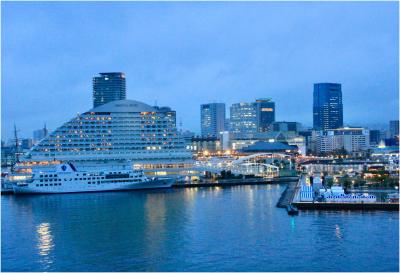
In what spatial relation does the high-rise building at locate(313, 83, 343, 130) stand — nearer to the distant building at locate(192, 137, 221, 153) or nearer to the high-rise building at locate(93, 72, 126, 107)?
the distant building at locate(192, 137, 221, 153)

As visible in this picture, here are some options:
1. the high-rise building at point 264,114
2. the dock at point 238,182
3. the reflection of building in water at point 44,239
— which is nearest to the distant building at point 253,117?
the high-rise building at point 264,114

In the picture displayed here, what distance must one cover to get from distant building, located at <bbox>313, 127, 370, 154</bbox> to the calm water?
46.1 m

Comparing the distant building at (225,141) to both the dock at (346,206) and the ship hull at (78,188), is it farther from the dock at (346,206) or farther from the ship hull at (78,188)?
the dock at (346,206)

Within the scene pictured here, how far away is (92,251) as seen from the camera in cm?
1195

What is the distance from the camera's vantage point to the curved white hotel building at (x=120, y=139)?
26359mm

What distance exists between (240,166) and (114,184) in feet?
36.7

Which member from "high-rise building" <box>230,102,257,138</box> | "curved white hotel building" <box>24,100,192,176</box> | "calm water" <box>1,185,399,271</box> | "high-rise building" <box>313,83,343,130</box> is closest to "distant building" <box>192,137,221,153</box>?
"high-rise building" <box>230,102,257,138</box>

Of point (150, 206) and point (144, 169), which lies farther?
point (144, 169)

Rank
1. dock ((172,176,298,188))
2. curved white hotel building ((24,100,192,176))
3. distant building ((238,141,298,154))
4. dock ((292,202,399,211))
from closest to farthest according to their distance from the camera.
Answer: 1. dock ((292,202,399,211))
2. dock ((172,176,298,188))
3. curved white hotel building ((24,100,192,176))
4. distant building ((238,141,298,154))

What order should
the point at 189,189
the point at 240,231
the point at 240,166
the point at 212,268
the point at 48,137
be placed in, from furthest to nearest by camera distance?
1. the point at 240,166
2. the point at 48,137
3. the point at 189,189
4. the point at 240,231
5. the point at 212,268

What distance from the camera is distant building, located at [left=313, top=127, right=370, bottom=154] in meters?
63.3

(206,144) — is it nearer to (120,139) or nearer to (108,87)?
(108,87)

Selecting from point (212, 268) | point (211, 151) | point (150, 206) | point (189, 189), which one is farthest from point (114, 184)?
point (211, 151)

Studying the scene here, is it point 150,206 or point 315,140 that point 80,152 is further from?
point 315,140
